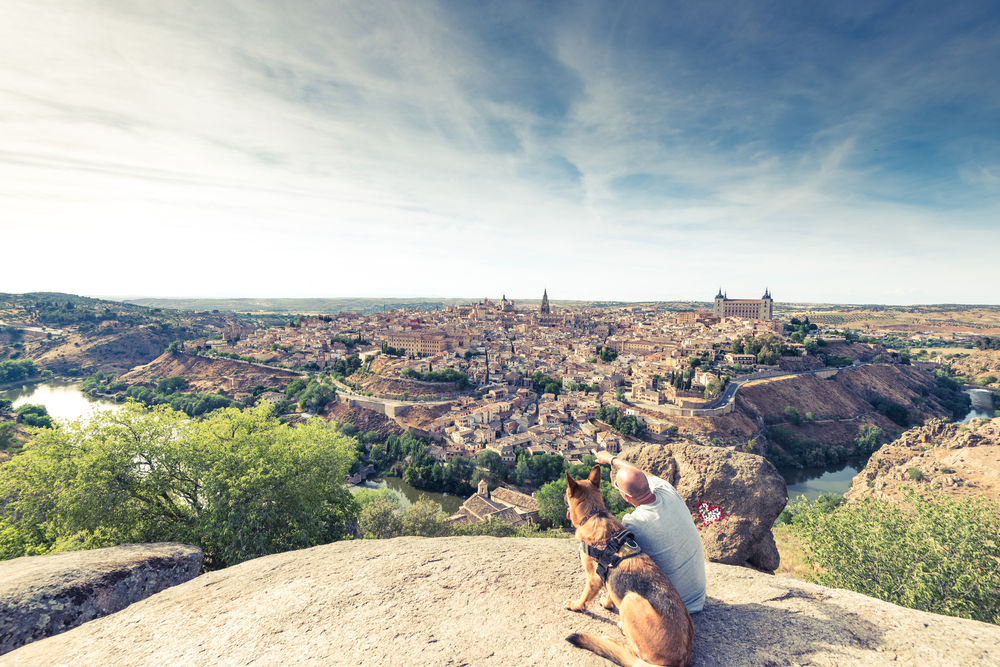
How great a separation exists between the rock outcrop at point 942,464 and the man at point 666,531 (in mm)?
17795

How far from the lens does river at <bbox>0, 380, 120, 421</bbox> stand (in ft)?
177

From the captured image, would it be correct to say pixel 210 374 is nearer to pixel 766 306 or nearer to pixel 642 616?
pixel 642 616

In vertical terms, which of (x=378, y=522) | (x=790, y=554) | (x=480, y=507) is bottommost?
(x=480, y=507)

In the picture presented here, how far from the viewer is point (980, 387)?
198 feet

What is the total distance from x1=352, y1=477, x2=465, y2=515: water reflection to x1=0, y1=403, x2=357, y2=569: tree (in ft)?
79.1

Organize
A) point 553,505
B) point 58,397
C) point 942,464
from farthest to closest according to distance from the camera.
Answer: point 58,397
point 553,505
point 942,464

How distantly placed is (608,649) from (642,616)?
0.31 metres

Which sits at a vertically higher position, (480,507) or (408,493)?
(480,507)

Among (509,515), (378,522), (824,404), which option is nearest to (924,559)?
(378,522)

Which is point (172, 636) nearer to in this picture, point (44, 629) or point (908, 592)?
point (44, 629)

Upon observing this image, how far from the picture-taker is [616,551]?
9.20 feet

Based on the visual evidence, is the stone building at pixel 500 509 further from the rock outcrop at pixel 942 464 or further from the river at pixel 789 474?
the rock outcrop at pixel 942 464

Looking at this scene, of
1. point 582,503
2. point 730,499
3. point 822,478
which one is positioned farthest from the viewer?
point 822,478

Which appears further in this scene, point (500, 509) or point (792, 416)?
point (792, 416)
